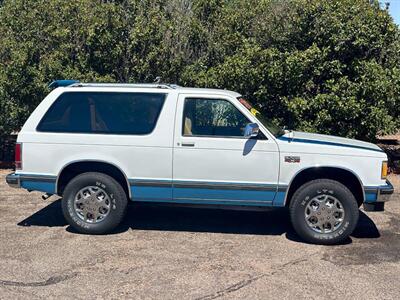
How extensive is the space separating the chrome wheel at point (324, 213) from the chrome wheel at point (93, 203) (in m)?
2.50

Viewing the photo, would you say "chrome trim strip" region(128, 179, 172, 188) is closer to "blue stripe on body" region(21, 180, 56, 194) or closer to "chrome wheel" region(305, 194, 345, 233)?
"blue stripe on body" region(21, 180, 56, 194)

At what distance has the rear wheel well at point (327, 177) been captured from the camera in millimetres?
6422

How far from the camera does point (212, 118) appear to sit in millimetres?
6562

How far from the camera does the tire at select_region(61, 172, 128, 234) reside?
21.8 feet

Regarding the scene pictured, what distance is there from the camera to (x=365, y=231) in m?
7.07

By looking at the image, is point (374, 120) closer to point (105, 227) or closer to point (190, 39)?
point (190, 39)

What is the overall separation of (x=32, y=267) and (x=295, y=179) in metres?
3.20

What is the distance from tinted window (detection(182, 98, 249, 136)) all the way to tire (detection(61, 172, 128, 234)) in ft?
3.90

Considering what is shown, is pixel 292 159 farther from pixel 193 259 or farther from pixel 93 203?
pixel 93 203

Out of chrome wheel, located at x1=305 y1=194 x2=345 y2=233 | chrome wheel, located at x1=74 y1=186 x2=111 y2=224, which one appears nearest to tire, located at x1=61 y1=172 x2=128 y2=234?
chrome wheel, located at x1=74 y1=186 x2=111 y2=224

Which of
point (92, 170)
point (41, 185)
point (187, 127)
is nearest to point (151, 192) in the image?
point (92, 170)

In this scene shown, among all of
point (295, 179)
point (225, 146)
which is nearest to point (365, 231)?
point (295, 179)

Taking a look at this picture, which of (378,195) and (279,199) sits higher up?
(378,195)

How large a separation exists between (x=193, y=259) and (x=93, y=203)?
1.61 m
